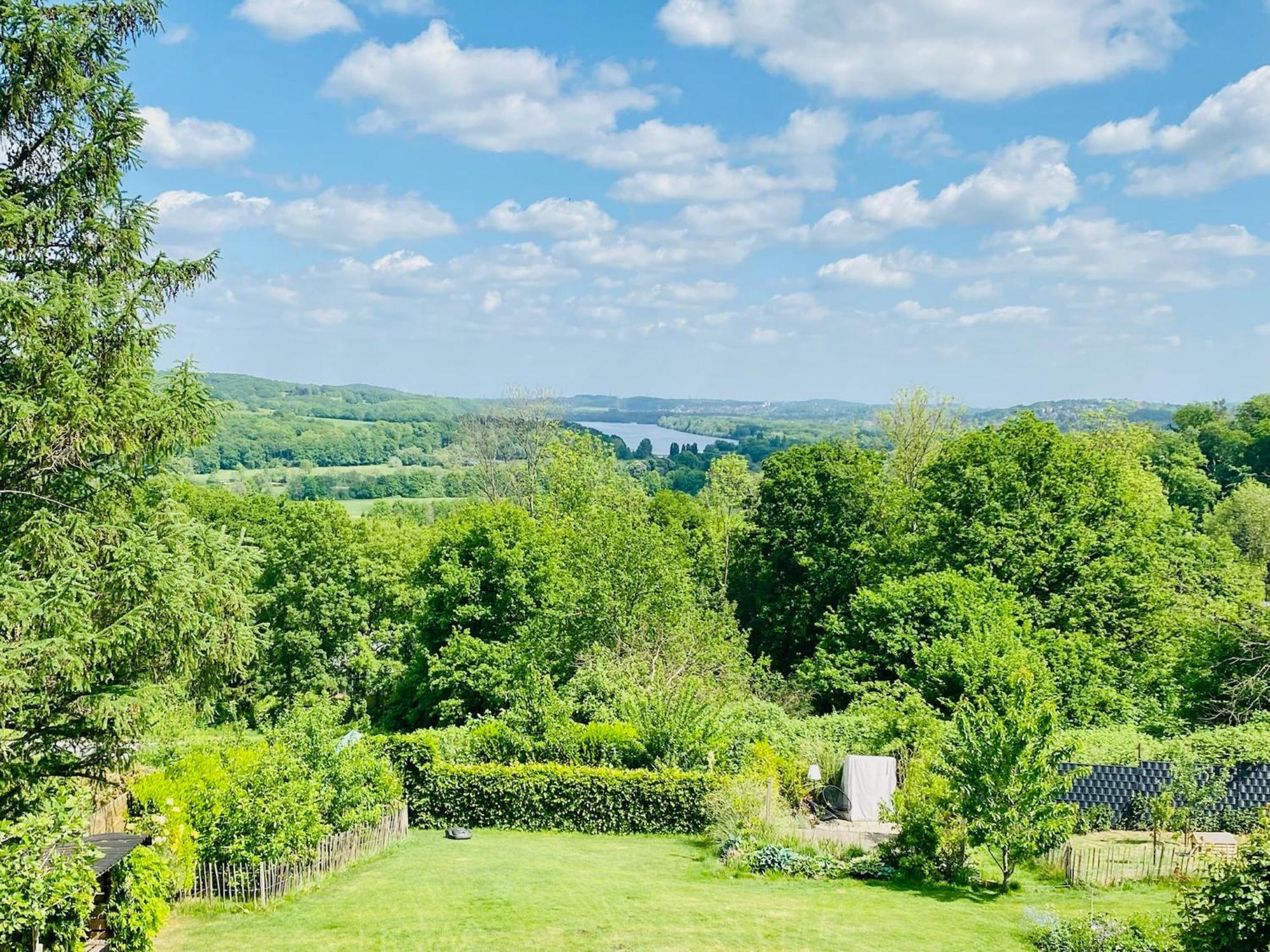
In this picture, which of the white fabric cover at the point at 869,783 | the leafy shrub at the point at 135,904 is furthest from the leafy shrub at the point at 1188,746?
the leafy shrub at the point at 135,904

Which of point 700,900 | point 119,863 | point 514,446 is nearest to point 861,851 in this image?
point 700,900

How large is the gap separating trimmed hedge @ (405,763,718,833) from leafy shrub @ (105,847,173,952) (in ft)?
33.1

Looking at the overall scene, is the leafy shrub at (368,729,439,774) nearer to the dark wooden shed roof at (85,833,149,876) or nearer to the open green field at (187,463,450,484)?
the dark wooden shed roof at (85,833,149,876)

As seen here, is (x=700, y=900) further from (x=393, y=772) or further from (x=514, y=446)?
(x=514, y=446)

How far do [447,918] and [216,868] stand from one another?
190 inches

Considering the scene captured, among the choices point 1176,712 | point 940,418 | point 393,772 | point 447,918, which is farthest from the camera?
point 940,418

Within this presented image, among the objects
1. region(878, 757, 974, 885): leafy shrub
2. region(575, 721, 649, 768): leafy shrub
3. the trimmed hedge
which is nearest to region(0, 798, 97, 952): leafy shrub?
the trimmed hedge

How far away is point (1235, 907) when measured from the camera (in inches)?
392

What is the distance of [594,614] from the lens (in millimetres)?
31781

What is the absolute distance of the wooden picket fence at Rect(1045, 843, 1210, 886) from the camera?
1702 cm

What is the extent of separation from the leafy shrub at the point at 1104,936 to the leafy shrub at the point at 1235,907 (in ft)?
5.58

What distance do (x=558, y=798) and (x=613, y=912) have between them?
25.8 ft

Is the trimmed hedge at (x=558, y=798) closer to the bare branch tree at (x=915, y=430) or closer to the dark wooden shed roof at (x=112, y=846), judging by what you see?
the dark wooden shed roof at (x=112, y=846)

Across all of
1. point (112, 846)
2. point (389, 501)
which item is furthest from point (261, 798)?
point (389, 501)
